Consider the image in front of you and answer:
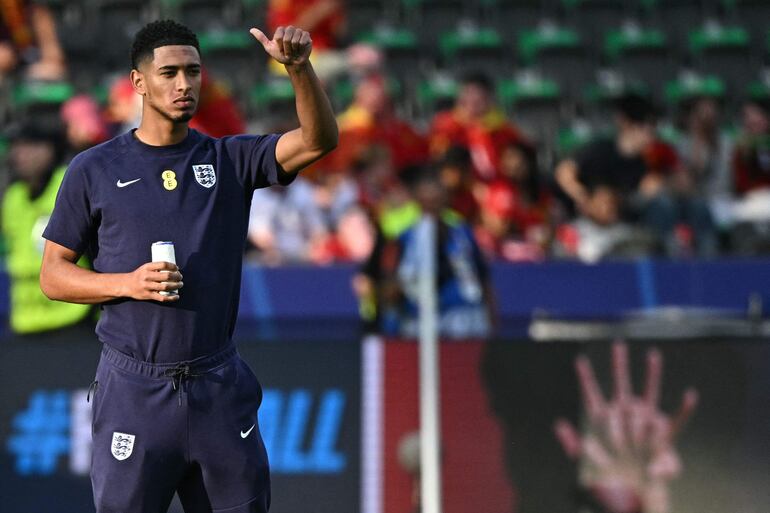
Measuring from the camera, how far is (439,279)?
29.1ft

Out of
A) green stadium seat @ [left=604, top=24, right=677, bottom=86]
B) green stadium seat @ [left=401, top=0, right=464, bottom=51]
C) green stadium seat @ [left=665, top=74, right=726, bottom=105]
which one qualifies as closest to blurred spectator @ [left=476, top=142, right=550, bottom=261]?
green stadium seat @ [left=665, top=74, right=726, bottom=105]

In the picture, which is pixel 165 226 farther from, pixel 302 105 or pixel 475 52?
pixel 475 52

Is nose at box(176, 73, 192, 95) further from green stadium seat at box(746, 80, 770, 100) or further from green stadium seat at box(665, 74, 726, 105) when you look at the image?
green stadium seat at box(665, 74, 726, 105)

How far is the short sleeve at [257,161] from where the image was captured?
461cm

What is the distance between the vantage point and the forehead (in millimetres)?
4438

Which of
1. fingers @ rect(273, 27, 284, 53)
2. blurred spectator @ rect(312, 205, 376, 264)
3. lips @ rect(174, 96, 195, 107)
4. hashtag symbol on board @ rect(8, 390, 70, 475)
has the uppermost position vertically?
fingers @ rect(273, 27, 284, 53)

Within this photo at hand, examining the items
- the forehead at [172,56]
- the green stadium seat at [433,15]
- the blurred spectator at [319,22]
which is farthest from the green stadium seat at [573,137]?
the forehead at [172,56]

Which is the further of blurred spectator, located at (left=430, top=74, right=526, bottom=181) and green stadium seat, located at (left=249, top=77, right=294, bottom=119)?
green stadium seat, located at (left=249, top=77, right=294, bottom=119)

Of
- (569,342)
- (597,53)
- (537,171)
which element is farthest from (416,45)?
Answer: (569,342)

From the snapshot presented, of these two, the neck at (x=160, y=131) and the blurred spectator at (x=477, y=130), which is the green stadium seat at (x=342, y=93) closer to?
the blurred spectator at (x=477, y=130)

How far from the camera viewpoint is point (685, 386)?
7285 millimetres

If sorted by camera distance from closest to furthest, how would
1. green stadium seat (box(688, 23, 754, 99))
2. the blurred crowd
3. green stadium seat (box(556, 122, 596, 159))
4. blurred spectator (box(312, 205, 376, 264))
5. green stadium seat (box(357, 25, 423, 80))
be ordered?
1. the blurred crowd
2. blurred spectator (box(312, 205, 376, 264))
3. green stadium seat (box(556, 122, 596, 159))
4. green stadium seat (box(357, 25, 423, 80))
5. green stadium seat (box(688, 23, 754, 99))

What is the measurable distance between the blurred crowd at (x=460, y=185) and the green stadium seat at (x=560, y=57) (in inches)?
49.9

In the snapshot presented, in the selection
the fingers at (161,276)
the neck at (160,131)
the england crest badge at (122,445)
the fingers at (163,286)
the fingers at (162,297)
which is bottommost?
the england crest badge at (122,445)
